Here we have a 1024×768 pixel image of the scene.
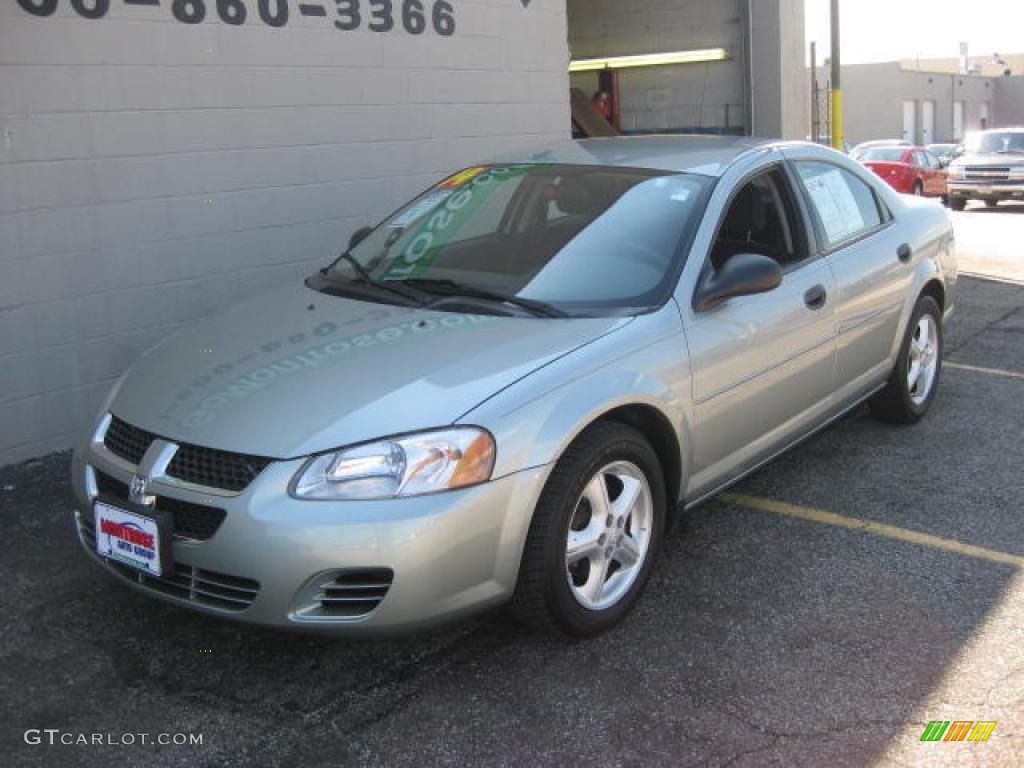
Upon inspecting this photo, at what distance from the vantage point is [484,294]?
3.94m

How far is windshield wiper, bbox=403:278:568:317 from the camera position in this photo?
12.3 feet

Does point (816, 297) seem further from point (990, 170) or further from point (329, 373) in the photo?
point (990, 170)

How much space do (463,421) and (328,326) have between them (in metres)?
0.94

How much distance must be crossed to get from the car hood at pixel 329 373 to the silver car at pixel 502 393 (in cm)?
1

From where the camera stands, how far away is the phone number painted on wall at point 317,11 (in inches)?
219

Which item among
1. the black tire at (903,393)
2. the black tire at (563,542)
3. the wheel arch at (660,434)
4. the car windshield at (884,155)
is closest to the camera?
the black tire at (563,542)

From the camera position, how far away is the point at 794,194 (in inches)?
187

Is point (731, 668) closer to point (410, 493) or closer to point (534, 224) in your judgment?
point (410, 493)

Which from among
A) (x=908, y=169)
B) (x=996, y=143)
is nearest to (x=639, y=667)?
(x=908, y=169)

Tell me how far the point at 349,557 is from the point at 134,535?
74 cm

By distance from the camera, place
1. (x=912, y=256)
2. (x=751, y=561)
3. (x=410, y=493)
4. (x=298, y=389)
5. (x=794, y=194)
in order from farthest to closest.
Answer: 1. (x=912, y=256)
2. (x=794, y=194)
3. (x=751, y=561)
4. (x=298, y=389)
5. (x=410, y=493)

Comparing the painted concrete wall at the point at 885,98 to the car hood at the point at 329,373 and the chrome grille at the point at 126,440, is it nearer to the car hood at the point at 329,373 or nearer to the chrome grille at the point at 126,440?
the car hood at the point at 329,373

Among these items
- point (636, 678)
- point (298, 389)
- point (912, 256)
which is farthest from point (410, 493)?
point (912, 256)

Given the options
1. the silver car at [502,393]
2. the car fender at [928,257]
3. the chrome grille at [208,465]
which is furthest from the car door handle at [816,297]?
the chrome grille at [208,465]
